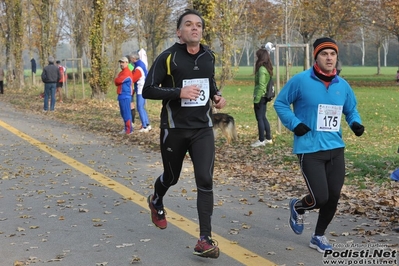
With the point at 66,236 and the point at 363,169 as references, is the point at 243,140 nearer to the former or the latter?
the point at 363,169

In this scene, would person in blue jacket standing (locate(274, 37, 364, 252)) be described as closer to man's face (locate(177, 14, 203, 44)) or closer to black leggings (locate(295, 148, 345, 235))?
black leggings (locate(295, 148, 345, 235))

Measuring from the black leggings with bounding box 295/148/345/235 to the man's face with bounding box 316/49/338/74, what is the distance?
0.72m

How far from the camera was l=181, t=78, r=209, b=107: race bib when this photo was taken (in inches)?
243

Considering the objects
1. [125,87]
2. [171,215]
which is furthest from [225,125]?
[171,215]

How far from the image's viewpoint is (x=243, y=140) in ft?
50.8

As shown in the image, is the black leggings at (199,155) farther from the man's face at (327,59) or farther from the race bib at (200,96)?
the man's face at (327,59)

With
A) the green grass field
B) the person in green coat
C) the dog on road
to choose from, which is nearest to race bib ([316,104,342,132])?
the green grass field

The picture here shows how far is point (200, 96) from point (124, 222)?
2.04 metres

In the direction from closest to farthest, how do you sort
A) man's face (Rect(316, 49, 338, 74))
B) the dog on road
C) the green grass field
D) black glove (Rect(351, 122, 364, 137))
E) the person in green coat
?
man's face (Rect(316, 49, 338, 74)) → black glove (Rect(351, 122, 364, 137)) → the green grass field → the person in green coat → the dog on road

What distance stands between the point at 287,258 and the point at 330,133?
1161 mm

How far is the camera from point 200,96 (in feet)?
20.2

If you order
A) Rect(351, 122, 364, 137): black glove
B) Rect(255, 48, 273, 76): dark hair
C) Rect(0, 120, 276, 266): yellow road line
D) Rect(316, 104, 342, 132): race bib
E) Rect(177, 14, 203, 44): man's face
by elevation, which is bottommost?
Rect(0, 120, 276, 266): yellow road line

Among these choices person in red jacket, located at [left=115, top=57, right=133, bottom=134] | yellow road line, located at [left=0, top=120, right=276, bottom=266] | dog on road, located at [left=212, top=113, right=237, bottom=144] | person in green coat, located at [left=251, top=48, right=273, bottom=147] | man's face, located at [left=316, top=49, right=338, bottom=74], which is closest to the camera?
yellow road line, located at [left=0, top=120, right=276, bottom=266]

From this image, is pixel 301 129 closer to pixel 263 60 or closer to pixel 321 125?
pixel 321 125
